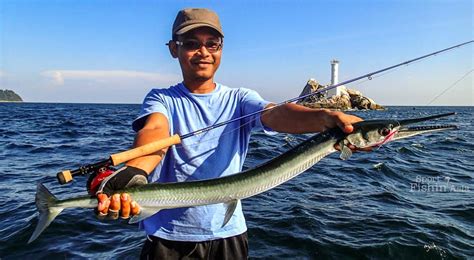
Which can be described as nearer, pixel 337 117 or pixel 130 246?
pixel 337 117

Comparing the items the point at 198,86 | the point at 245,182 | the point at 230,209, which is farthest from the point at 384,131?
the point at 198,86

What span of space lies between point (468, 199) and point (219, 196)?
9174 millimetres

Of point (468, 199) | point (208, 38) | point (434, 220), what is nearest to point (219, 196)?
point (208, 38)

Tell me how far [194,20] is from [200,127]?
1071mm

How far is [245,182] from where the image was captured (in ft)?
12.3

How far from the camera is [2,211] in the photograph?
9.23 m

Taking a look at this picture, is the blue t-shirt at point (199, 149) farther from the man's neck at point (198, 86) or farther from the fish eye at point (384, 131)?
the fish eye at point (384, 131)

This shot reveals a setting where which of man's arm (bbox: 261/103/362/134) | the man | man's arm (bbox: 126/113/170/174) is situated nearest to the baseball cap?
the man

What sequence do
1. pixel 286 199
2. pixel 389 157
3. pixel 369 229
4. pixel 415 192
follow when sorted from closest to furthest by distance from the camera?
pixel 369 229 < pixel 286 199 < pixel 415 192 < pixel 389 157

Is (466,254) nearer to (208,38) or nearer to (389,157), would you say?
(208,38)

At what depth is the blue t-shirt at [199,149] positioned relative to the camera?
380cm

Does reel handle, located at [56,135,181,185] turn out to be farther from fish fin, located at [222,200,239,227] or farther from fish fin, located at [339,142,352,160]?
fish fin, located at [339,142,352,160]

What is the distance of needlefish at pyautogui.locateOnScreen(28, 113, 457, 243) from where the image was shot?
3508mm

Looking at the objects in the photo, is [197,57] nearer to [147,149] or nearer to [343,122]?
[147,149]
